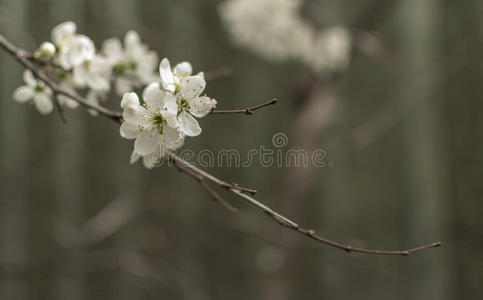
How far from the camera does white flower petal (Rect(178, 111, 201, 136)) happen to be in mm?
436

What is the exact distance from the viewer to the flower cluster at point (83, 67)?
1.89 ft

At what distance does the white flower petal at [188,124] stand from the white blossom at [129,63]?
0.24 meters

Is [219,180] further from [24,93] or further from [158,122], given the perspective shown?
[24,93]

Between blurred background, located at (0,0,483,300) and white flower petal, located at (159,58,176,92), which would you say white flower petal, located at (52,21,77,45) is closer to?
white flower petal, located at (159,58,176,92)

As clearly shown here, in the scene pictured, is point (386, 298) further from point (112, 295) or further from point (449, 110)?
point (112, 295)

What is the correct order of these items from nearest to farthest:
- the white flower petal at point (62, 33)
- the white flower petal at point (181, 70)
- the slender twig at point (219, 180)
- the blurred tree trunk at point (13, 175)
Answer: the slender twig at point (219, 180) < the white flower petal at point (181, 70) < the white flower petal at point (62, 33) < the blurred tree trunk at point (13, 175)

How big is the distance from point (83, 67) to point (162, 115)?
242 mm

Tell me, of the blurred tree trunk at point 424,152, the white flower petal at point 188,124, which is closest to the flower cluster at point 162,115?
the white flower petal at point 188,124

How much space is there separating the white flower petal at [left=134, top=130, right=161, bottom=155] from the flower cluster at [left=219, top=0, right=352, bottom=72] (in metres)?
0.88

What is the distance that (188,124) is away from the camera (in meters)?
0.44

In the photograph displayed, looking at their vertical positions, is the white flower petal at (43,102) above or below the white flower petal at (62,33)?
below

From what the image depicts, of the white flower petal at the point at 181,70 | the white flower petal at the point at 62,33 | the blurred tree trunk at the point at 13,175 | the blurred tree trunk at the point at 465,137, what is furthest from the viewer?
the blurred tree trunk at the point at 13,175

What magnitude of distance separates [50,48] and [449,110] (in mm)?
1191

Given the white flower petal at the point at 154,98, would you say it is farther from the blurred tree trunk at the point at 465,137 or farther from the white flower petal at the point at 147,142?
the blurred tree trunk at the point at 465,137
